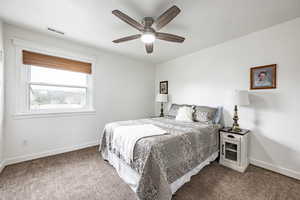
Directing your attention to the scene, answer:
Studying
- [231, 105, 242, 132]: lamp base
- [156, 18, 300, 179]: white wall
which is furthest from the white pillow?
[231, 105, 242, 132]: lamp base

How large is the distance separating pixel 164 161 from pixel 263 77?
2334mm

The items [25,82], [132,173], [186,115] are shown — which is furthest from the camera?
[186,115]

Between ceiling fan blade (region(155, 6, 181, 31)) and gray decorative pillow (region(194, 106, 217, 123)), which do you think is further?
gray decorative pillow (region(194, 106, 217, 123))

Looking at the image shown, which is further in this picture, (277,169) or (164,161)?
(277,169)

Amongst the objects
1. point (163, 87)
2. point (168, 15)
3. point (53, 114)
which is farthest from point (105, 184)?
point (163, 87)

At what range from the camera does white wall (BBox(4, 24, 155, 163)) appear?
2.28 m

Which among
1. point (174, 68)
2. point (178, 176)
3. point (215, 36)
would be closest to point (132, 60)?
point (174, 68)

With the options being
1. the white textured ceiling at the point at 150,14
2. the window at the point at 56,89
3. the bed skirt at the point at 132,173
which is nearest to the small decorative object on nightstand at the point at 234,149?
the bed skirt at the point at 132,173

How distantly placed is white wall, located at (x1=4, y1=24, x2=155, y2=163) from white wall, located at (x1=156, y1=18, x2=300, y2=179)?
2009 mm

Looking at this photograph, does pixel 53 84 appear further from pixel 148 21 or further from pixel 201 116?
pixel 201 116

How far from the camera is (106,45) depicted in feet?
9.89

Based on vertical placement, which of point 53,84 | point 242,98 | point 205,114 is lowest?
point 205,114

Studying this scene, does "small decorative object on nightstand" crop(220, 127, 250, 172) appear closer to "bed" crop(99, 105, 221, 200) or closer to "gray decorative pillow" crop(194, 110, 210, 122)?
"bed" crop(99, 105, 221, 200)

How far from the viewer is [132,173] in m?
1.72
